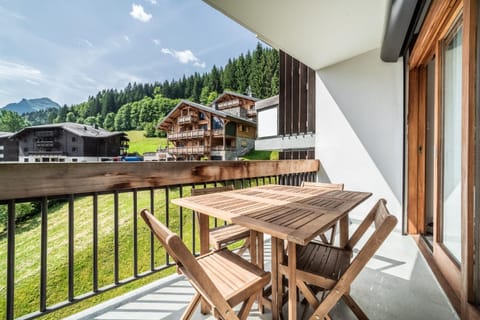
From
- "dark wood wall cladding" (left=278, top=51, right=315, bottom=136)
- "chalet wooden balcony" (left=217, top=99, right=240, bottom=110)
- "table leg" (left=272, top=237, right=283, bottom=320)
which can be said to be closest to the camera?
"table leg" (left=272, top=237, right=283, bottom=320)

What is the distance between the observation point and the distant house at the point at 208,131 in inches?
769

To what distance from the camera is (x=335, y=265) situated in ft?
4.25

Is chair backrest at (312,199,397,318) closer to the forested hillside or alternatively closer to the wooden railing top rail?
the wooden railing top rail

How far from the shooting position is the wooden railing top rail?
1079mm

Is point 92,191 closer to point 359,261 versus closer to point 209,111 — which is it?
point 359,261

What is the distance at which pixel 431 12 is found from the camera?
1.86m

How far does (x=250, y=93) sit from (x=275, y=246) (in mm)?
24730

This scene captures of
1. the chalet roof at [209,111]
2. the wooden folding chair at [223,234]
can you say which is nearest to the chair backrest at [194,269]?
the wooden folding chair at [223,234]

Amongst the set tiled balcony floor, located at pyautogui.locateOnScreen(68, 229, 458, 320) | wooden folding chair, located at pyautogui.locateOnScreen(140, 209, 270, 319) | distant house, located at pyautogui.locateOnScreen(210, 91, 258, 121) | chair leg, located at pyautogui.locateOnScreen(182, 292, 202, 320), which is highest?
distant house, located at pyautogui.locateOnScreen(210, 91, 258, 121)

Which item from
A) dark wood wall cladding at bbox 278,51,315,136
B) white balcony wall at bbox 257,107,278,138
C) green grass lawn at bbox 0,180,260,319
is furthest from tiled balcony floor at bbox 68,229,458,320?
white balcony wall at bbox 257,107,278,138

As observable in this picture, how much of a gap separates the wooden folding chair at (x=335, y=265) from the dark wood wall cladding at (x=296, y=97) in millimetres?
3241

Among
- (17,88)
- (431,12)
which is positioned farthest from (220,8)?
(17,88)

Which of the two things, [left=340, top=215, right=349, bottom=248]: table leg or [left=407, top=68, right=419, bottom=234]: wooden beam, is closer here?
[left=340, top=215, right=349, bottom=248]: table leg

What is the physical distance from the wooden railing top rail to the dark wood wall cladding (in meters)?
2.80
